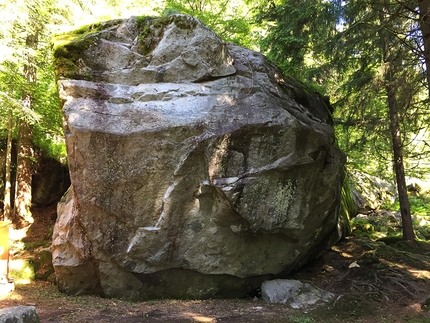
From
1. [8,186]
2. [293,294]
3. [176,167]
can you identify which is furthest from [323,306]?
[8,186]

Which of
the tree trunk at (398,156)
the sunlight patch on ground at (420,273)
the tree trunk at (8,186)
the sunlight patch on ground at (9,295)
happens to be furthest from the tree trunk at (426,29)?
the tree trunk at (8,186)

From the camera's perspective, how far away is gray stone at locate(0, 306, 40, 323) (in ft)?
13.5

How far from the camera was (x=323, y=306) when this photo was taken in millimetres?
6891

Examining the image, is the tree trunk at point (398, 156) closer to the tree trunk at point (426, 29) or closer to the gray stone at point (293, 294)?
the tree trunk at point (426, 29)

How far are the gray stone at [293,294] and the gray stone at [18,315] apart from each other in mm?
4946

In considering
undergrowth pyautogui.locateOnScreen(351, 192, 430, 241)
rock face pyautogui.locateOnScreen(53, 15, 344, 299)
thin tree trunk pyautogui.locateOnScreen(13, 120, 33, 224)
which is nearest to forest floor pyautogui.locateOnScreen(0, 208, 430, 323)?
rock face pyautogui.locateOnScreen(53, 15, 344, 299)

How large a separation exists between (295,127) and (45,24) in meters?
9.18

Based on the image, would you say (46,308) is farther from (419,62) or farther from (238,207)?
(419,62)

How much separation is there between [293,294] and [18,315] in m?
5.44

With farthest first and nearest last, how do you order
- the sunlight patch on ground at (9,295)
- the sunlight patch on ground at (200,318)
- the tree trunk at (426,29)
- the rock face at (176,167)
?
the sunlight patch on ground at (9,295)
the rock face at (176,167)
the tree trunk at (426,29)
the sunlight patch on ground at (200,318)

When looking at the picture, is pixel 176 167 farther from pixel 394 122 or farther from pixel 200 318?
pixel 394 122

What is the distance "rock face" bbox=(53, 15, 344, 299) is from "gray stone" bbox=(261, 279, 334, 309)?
1.38 ft

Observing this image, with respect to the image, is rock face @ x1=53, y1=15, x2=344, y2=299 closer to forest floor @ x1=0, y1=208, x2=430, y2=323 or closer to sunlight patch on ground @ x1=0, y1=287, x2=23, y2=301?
forest floor @ x1=0, y1=208, x2=430, y2=323

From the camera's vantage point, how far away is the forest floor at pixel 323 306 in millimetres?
6008
